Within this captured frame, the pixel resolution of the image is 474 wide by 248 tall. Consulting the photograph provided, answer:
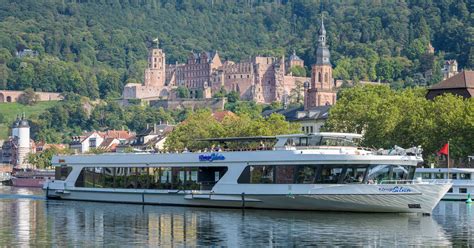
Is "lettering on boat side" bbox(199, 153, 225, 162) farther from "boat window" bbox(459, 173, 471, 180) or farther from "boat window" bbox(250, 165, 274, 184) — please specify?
"boat window" bbox(459, 173, 471, 180)

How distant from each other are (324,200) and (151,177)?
1257cm

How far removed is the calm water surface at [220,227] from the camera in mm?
47906

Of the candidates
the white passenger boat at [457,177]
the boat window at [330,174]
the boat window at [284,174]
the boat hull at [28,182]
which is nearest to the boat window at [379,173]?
the boat window at [330,174]

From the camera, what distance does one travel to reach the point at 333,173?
196 ft

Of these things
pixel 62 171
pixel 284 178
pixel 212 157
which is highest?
pixel 212 157

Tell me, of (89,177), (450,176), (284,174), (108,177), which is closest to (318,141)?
(284,174)

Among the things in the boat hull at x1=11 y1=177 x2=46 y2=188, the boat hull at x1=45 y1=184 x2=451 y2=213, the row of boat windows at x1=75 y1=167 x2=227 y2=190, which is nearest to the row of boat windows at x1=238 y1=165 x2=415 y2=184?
the boat hull at x1=45 y1=184 x2=451 y2=213

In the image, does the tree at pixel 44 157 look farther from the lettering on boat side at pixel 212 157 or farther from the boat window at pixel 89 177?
the lettering on boat side at pixel 212 157

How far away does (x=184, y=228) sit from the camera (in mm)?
53000

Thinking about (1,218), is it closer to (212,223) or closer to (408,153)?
(212,223)

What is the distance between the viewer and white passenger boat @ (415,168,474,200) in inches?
3004

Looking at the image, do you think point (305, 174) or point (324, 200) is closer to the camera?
point (324, 200)

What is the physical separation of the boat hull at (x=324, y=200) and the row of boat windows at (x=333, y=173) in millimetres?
785

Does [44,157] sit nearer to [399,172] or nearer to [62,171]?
[62,171]
